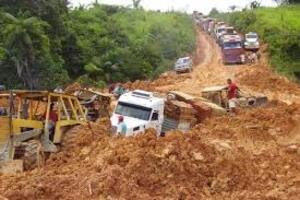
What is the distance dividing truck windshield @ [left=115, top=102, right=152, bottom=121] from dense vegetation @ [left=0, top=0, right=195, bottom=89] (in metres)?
15.6

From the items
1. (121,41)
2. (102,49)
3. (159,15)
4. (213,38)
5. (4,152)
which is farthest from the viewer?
(159,15)

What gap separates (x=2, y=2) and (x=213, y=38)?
29.3 metres

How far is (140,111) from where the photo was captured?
2325 cm

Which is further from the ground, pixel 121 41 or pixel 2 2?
pixel 2 2

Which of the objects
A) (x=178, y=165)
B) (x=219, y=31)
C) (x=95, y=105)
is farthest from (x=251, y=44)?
(x=178, y=165)

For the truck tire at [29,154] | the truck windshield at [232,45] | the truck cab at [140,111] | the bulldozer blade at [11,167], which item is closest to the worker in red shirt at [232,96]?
the truck cab at [140,111]

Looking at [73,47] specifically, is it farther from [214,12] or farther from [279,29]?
[214,12]

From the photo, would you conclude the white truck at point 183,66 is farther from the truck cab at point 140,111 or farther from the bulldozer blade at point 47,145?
the bulldozer blade at point 47,145

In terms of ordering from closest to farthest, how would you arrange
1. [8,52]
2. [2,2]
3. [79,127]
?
[79,127] → [8,52] → [2,2]

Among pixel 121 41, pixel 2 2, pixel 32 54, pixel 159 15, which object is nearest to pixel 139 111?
pixel 32 54

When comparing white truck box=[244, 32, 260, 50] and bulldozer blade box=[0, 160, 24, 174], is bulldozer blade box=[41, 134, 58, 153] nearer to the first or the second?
bulldozer blade box=[0, 160, 24, 174]

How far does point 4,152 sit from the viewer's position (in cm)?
1844

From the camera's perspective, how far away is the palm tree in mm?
37719

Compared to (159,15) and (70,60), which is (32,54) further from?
(159,15)
